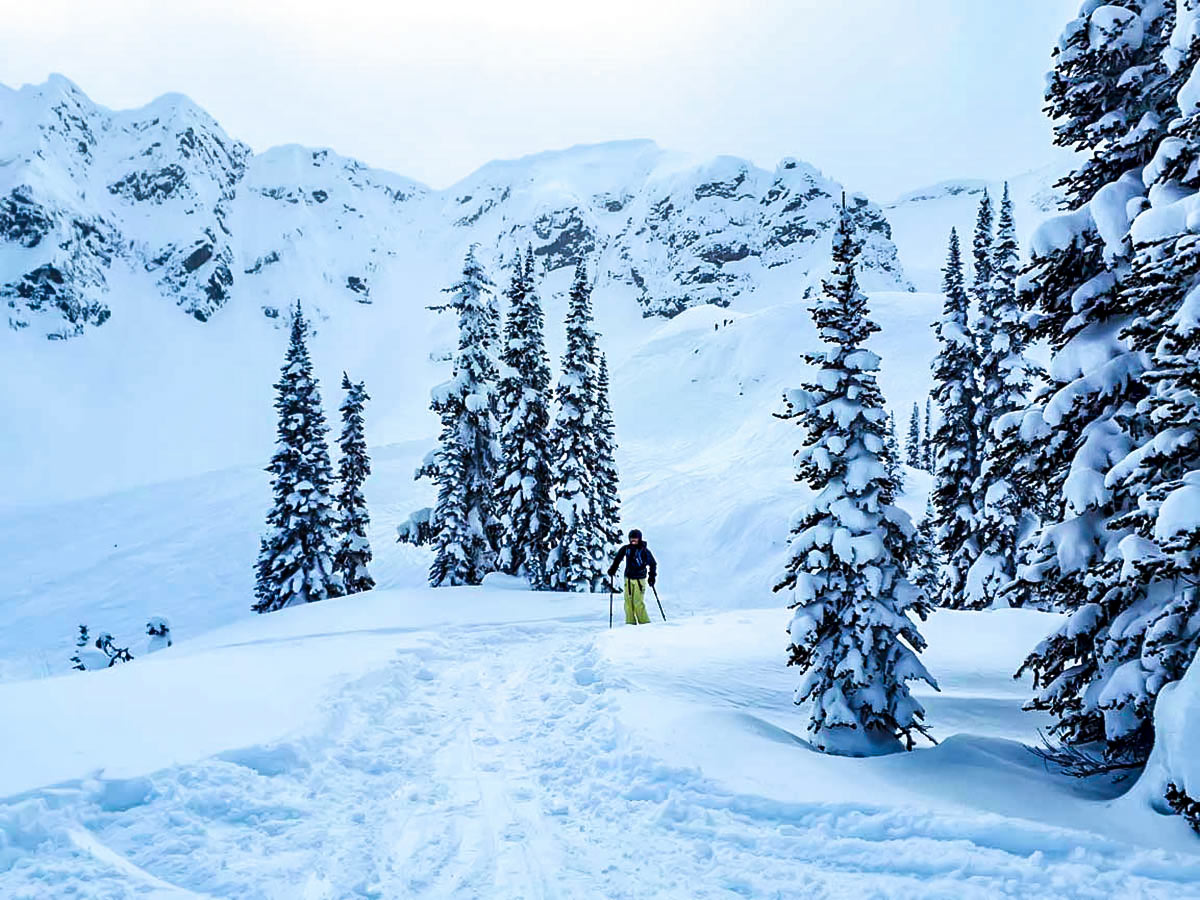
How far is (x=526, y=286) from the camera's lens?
26812 millimetres

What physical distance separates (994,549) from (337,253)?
19725 cm

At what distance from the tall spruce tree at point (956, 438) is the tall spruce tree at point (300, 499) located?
24.0m

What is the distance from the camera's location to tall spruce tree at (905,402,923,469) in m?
72.8

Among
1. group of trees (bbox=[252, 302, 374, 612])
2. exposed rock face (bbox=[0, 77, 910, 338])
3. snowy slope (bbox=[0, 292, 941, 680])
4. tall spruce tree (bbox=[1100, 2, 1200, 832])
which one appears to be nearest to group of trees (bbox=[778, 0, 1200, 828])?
tall spruce tree (bbox=[1100, 2, 1200, 832])

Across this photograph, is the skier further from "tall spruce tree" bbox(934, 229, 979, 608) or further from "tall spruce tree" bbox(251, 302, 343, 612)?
"tall spruce tree" bbox(251, 302, 343, 612)

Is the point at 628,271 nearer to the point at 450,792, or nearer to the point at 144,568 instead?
the point at 144,568

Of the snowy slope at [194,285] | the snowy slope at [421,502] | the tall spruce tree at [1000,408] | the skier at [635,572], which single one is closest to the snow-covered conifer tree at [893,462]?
the tall spruce tree at [1000,408]

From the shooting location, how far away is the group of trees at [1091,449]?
236 inches

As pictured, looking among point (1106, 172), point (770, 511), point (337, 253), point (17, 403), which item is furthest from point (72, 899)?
point (337, 253)

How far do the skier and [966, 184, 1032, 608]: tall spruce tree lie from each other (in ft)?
38.4

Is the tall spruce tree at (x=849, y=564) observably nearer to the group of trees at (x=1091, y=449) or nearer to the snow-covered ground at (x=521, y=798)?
the group of trees at (x=1091, y=449)

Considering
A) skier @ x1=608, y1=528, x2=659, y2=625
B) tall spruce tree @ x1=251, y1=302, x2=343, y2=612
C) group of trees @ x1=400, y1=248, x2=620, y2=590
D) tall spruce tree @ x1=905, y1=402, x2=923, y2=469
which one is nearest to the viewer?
skier @ x1=608, y1=528, x2=659, y2=625

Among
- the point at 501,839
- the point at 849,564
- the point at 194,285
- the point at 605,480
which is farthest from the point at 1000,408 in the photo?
the point at 194,285

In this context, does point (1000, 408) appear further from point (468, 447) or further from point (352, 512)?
point (352, 512)
